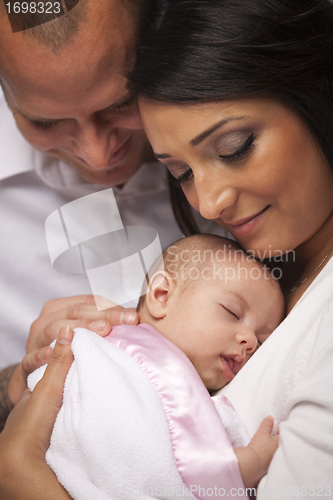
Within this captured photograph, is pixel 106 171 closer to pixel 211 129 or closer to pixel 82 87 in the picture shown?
pixel 82 87

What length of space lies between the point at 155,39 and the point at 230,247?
2.32ft

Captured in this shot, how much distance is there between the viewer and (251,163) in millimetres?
1197

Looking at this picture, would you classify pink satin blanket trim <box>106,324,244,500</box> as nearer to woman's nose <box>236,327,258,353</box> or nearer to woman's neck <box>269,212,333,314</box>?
woman's nose <box>236,327,258,353</box>

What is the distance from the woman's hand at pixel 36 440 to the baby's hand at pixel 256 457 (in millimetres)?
457

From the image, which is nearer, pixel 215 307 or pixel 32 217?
pixel 215 307

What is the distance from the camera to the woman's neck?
4.57ft

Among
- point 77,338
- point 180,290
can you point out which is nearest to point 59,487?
point 77,338

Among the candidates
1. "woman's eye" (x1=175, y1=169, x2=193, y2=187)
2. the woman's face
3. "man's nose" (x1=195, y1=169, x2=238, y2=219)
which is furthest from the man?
"man's nose" (x1=195, y1=169, x2=238, y2=219)

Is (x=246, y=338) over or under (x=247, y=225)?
under

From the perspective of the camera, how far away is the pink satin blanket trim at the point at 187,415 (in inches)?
40.3

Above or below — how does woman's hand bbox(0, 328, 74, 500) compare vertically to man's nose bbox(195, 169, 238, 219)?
below

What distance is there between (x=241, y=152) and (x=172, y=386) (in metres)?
0.68

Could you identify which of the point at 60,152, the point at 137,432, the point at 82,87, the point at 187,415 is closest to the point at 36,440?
the point at 137,432

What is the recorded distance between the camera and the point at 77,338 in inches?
49.2
